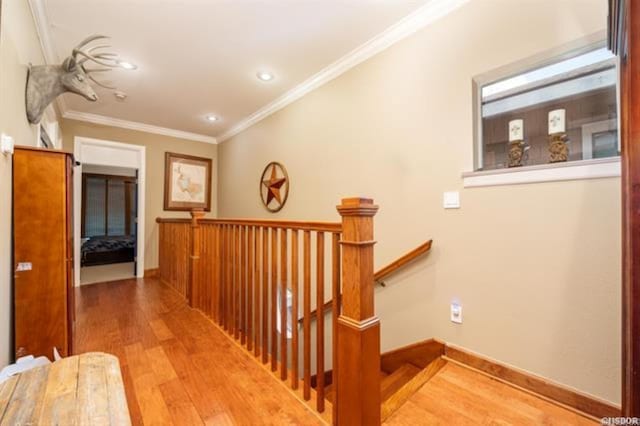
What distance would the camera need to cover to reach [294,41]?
8.21 feet

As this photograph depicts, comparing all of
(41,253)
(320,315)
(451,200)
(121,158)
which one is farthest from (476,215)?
(121,158)

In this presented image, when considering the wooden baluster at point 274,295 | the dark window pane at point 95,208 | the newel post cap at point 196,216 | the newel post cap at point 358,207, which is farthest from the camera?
the dark window pane at point 95,208

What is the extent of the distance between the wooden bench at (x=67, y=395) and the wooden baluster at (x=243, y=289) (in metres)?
1.00

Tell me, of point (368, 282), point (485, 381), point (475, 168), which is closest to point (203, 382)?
point (368, 282)

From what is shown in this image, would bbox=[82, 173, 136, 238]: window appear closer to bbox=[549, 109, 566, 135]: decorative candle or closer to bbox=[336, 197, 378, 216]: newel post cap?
bbox=[336, 197, 378, 216]: newel post cap

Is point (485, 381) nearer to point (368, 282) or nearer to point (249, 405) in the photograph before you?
point (368, 282)

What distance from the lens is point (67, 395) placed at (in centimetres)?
90

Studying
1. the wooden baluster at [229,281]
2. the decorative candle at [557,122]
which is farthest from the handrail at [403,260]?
the wooden baluster at [229,281]

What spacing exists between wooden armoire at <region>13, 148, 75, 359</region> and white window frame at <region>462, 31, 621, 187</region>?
2.59 metres

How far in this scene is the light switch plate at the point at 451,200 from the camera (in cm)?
192

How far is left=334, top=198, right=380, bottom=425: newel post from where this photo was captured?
3.72 ft

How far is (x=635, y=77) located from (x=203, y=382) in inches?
85.8

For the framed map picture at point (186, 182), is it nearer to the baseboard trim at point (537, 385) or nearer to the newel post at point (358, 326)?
the newel post at point (358, 326)

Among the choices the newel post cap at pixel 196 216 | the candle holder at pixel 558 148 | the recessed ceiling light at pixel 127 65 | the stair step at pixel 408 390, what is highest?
the recessed ceiling light at pixel 127 65
